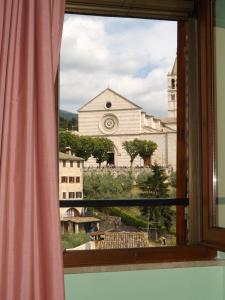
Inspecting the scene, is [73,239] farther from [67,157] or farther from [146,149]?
[146,149]

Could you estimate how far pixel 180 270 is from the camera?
2.33 metres

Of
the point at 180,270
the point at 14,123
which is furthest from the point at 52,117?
the point at 180,270

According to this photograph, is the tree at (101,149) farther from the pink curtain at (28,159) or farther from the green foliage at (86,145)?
the pink curtain at (28,159)

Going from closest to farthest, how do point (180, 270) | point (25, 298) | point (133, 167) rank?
point (25, 298) < point (180, 270) < point (133, 167)

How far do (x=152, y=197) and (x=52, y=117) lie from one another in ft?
3.08

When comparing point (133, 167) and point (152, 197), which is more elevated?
point (133, 167)

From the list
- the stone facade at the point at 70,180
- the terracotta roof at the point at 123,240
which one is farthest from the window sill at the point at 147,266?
the stone facade at the point at 70,180

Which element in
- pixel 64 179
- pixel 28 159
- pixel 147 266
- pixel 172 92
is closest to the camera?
pixel 28 159

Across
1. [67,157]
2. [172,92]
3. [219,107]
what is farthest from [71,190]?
[219,107]

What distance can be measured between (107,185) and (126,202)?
0.14 meters

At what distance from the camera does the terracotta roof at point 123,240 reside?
2436mm

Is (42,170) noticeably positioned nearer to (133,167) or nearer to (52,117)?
Answer: (52,117)

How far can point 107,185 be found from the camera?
2.46 meters

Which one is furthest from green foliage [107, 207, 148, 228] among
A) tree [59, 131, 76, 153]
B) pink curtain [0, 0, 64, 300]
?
pink curtain [0, 0, 64, 300]
